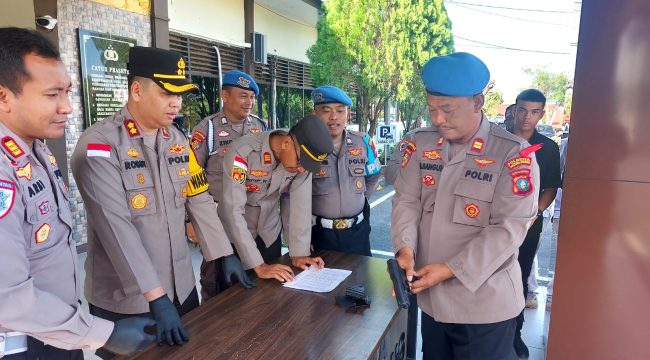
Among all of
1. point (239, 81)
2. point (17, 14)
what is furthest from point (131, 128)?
point (17, 14)

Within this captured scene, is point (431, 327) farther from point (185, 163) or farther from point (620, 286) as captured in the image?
point (185, 163)

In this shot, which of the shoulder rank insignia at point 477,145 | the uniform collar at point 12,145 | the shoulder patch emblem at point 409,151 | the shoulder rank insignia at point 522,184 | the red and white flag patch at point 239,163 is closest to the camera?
the uniform collar at point 12,145

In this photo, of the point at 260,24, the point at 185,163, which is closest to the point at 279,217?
the point at 185,163

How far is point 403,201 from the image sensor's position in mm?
1778

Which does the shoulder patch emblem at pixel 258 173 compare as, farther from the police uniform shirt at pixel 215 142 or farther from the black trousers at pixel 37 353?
the police uniform shirt at pixel 215 142

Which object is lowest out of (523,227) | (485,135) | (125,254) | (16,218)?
(125,254)

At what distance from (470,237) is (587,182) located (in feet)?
1.99

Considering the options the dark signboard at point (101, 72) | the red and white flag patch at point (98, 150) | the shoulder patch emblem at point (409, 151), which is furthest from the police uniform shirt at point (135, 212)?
the dark signboard at point (101, 72)

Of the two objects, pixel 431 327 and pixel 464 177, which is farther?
pixel 431 327

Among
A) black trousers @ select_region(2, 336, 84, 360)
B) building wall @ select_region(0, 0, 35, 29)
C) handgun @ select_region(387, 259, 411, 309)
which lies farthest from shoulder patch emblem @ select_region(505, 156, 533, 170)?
building wall @ select_region(0, 0, 35, 29)

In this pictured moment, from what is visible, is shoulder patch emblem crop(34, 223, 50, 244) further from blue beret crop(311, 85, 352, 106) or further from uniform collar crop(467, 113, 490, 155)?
blue beret crop(311, 85, 352, 106)

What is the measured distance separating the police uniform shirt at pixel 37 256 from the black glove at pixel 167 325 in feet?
0.64

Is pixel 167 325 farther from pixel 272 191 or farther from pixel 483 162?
pixel 483 162

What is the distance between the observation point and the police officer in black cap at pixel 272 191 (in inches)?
77.6
